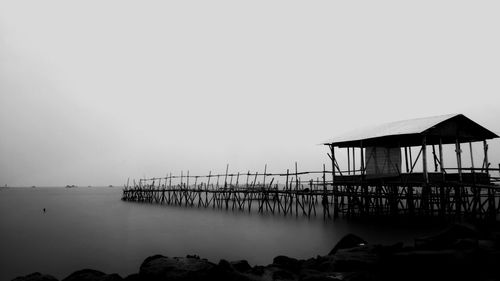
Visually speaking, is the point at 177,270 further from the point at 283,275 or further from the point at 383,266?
the point at 383,266

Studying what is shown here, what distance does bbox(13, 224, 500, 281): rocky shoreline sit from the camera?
6.61 m

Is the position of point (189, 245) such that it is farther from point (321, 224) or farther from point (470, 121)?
point (470, 121)

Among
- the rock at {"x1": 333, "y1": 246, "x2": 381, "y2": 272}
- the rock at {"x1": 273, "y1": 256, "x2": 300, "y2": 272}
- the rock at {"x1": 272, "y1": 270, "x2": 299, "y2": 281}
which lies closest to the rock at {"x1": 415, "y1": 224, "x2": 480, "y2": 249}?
the rock at {"x1": 333, "y1": 246, "x2": 381, "y2": 272}

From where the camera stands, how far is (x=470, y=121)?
1734 centimetres

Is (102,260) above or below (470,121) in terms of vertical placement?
below

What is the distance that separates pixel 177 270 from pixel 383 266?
4.88 meters

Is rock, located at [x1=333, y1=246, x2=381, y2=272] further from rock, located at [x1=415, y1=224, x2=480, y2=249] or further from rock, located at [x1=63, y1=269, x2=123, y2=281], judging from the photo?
rock, located at [x1=63, y1=269, x2=123, y2=281]

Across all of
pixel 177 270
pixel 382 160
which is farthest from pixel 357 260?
pixel 382 160

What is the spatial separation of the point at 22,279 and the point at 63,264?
23.2 feet

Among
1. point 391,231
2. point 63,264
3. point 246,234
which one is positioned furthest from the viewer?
point 246,234

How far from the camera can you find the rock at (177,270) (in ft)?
24.0

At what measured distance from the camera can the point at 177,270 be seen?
7.49 meters

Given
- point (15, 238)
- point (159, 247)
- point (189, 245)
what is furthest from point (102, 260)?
point (15, 238)

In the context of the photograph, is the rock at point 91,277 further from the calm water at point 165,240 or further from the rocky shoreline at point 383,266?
the calm water at point 165,240
